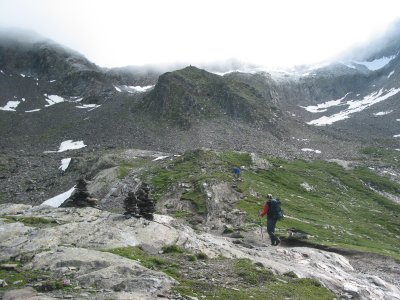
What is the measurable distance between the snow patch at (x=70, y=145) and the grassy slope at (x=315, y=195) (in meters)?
86.4

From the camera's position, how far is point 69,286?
19.8m

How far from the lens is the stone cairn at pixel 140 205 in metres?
32.2

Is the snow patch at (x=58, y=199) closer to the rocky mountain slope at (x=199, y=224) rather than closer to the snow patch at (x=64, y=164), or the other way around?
the rocky mountain slope at (x=199, y=224)

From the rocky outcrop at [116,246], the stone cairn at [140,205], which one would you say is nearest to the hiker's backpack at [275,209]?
the rocky outcrop at [116,246]

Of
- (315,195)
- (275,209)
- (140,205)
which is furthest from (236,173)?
(140,205)

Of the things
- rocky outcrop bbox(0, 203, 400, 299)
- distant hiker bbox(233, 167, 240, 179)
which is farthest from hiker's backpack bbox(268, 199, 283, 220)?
distant hiker bbox(233, 167, 240, 179)

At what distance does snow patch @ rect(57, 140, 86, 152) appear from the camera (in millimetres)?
180950

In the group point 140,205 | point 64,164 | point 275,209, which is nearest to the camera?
point 140,205

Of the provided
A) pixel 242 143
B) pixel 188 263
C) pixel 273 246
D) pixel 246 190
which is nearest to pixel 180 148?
pixel 242 143

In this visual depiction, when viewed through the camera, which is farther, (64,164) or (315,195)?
(64,164)

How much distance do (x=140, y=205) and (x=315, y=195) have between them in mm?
80346

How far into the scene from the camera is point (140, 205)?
108ft

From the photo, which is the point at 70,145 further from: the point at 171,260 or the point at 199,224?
the point at 171,260

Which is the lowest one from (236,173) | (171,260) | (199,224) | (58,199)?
(58,199)
